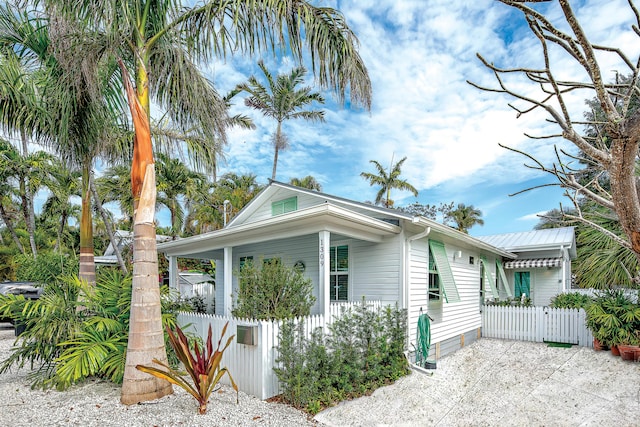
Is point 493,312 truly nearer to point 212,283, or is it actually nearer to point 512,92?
point 212,283

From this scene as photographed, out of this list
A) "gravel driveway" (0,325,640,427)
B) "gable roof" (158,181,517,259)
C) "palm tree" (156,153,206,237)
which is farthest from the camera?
"palm tree" (156,153,206,237)

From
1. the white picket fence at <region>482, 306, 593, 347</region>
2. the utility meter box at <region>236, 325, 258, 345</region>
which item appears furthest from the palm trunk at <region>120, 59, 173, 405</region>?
the white picket fence at <region>482, 306, 593, 347</region>

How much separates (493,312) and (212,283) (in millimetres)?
9337

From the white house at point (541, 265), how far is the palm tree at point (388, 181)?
43.2 ft

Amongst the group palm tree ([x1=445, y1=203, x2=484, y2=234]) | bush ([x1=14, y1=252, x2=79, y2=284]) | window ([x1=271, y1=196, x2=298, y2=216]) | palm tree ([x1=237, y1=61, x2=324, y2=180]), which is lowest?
bush ([x1=14, y1=252, x2=79, y2=284])

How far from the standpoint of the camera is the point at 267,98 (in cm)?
2162

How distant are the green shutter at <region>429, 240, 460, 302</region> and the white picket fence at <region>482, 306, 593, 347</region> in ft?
11.5

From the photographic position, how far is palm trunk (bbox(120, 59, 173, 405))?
15.7ft

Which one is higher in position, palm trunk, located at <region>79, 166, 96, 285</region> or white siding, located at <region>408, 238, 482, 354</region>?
palm trunk, located at <region>79, 166, 96, 285</region>

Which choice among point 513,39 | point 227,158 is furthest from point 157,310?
point 513,39

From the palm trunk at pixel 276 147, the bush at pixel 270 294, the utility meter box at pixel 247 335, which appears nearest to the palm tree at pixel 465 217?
the palm trunk at pixel 276 147

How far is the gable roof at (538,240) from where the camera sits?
13717 millimetres

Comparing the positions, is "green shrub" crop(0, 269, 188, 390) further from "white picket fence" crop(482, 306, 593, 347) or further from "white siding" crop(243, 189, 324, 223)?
"white picket fence" crop(482, 306, 593, 347)

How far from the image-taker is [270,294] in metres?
6.51
